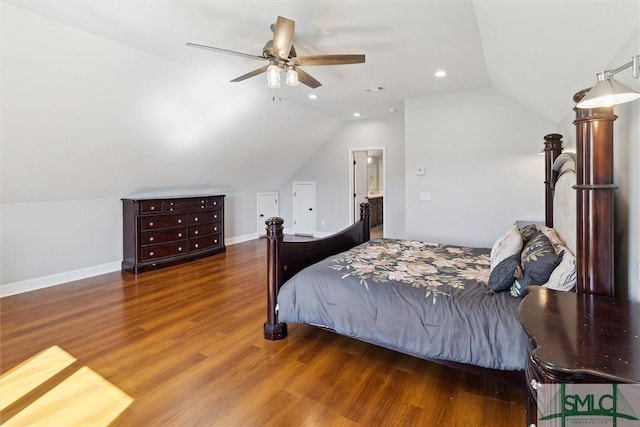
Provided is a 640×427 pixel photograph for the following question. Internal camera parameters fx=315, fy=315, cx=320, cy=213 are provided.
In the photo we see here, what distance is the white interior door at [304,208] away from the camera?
7.81 meters

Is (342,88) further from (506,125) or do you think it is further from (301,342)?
(301,342)

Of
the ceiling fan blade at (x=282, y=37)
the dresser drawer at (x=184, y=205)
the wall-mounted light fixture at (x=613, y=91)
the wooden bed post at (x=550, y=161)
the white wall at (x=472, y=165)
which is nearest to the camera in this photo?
the wall-mounted light fixture at (x=613, y=91)

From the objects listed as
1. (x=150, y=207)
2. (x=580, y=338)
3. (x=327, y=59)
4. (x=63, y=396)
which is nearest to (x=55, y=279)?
(x=150, y=207)

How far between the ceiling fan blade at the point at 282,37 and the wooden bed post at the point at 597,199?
189 cm

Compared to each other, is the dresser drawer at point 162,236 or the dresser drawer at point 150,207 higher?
the dresser drawer at point 150,207

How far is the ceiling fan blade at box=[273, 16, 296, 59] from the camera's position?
2.22 m

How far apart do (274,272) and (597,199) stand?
2180 millimetres

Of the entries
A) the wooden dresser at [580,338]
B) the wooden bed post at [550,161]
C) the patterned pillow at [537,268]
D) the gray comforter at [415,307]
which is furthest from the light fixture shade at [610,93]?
the wooden bed post at [550,161]

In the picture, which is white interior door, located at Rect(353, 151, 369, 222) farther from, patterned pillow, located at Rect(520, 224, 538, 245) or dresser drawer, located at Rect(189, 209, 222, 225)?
patterned pillow, located at Rect(520, 224, 538, 245)

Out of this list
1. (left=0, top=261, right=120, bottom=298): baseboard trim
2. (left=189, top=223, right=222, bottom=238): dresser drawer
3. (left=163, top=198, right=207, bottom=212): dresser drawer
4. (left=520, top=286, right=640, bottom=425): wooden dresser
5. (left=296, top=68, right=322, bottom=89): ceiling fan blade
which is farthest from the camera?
(left=189, top=223, right=222, bottom=238): dresser drawer

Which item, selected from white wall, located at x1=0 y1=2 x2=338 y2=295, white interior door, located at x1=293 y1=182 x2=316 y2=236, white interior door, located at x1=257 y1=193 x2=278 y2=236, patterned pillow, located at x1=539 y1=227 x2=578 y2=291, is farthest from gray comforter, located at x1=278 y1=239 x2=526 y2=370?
white interior door, located at x1=257 y1=193 x2=278 y2=236

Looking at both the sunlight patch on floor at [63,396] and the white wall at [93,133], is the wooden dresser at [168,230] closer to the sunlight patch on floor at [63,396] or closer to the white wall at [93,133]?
the white wall at [93,133]

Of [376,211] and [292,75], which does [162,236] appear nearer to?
[292,75]

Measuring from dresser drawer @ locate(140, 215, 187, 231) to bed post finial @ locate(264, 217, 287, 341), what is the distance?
122 inches
